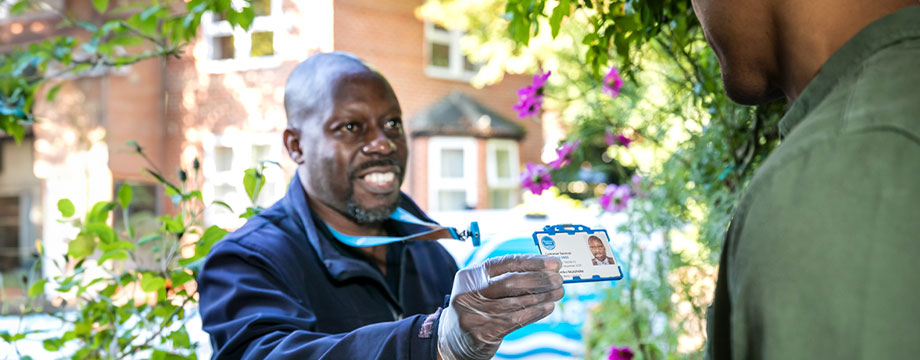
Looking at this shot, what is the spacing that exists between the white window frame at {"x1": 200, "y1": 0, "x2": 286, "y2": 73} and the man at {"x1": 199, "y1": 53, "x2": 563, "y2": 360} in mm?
9459

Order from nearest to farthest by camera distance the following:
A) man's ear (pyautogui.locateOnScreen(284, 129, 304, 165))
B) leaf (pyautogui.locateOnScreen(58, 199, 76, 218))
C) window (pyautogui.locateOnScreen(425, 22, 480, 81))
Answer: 1. man's ear (pyautogui.locateOnScreen(284, 129, 304, 165))
2. leaf (pyautogui.locateOnScreen(58, 199, 76, 218))
3. window (pyautogui.locateOnScreen(425, 22, 480, 81))

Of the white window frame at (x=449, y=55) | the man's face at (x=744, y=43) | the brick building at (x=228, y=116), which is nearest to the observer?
the man's face at (x=744, y=43)

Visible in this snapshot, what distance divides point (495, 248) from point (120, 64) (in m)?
1.68

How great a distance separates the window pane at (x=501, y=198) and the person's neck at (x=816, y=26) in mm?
13601

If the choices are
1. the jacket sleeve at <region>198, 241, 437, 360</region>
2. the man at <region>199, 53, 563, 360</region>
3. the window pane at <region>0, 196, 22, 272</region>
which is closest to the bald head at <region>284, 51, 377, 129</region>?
the man at <region>199, 53, 563, 360</region>

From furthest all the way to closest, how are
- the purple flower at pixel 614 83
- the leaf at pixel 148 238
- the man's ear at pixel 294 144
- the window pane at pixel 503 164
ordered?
the window pane at pixel 503 164 < the purple flower at pixel 614 83 < the leaf at pixel 148 238 < the man's ear at pixel 294 144

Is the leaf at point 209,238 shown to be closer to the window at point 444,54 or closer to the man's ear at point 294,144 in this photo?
the man's ear at point 294,144

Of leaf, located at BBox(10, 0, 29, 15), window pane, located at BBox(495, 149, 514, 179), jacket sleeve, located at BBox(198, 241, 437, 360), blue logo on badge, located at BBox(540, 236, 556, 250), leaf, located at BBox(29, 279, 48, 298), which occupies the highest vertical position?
leaf, located at BBox(10, 0, 29, 15)

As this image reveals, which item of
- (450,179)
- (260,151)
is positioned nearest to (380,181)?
(260,151)

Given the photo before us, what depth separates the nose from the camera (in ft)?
7.57

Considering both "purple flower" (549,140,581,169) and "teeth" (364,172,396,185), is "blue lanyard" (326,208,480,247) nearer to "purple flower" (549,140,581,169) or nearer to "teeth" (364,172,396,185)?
"teeth" (364,172,396,185)

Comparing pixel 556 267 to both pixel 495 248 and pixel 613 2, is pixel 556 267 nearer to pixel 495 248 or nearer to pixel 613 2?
pixel 495 248

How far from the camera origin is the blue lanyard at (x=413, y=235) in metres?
1.81

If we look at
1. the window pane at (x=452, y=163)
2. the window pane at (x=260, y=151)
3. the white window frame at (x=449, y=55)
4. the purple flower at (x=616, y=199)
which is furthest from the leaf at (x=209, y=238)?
the window pane at (x=452, y=163)
